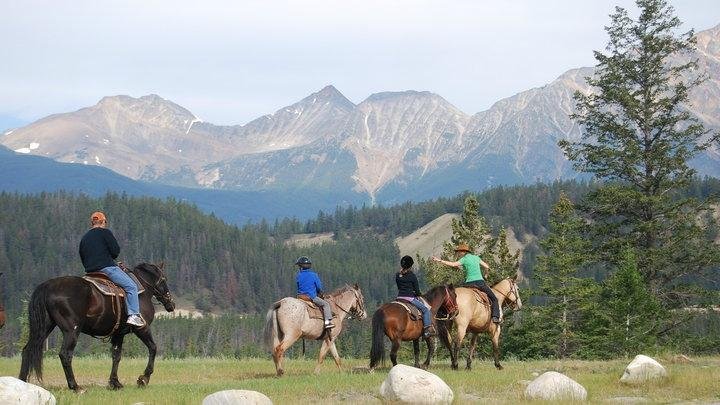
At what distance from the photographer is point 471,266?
987 inches

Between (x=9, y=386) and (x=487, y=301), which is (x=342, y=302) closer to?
(x=487, y=301)

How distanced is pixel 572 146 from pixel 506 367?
1927cm

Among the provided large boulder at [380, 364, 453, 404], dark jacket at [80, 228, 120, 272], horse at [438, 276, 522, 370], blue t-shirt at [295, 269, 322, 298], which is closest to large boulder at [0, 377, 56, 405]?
dark jacket at [80, 228, 120, 272]

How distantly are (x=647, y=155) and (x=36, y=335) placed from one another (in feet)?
104

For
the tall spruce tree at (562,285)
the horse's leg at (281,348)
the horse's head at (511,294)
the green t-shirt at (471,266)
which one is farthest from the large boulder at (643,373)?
the tall spruce tree at (562,285)

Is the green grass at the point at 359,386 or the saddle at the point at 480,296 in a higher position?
the saddle at the point at 480,296

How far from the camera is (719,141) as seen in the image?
126 feet

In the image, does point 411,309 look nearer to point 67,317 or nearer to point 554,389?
point 554,389

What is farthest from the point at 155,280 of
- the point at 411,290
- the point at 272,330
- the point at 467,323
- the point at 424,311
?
the point at 467,323

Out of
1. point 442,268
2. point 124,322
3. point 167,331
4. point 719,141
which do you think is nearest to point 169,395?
point 124,322

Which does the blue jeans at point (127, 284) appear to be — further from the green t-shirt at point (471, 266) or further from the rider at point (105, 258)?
the green t-shirt at point (471, 266)

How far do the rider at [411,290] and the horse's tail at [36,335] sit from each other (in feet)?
34.9

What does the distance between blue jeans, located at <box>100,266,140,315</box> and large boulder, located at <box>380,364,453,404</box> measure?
23.3ft

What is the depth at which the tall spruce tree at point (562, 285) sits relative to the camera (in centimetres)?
4778
